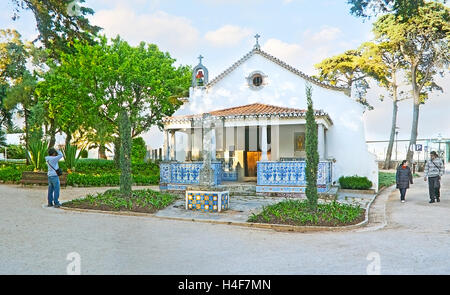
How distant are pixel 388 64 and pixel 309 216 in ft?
90.5

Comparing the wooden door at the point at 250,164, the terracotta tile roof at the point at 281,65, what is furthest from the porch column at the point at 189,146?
the terracotta tile roof at the point at 281,65

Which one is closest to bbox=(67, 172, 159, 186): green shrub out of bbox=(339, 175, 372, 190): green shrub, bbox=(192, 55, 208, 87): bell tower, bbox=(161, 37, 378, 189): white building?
bbox=(161, 37, 378, 189): white building

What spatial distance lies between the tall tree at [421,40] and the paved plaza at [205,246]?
21.1 m

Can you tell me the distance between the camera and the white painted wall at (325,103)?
55.9 ft

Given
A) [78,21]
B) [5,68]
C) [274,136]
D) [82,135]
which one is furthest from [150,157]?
[78,21]

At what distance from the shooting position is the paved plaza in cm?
514

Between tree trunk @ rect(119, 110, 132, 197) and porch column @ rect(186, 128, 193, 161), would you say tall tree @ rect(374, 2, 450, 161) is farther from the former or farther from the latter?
tree trunk @ rect(119, 110, 132, 197)

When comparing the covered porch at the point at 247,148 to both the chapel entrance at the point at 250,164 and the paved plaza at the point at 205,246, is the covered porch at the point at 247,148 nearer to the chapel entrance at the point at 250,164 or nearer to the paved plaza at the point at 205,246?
the chapel entrance at the point at 250,164

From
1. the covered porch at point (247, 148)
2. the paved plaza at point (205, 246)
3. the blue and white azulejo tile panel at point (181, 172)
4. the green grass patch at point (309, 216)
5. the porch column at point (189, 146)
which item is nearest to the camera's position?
the paved plaza at point (205, 246)

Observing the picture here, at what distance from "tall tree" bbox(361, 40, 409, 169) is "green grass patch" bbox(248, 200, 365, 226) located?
79.1ft

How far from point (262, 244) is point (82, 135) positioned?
94.3ft

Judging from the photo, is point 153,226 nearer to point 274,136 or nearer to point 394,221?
point 394,221

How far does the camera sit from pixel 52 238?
693 cm
